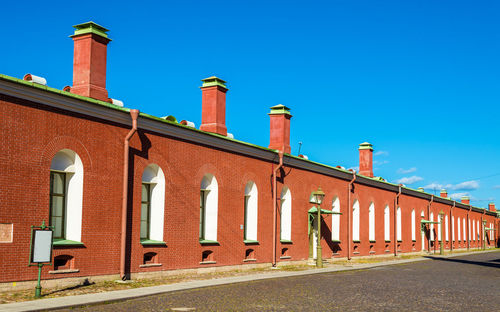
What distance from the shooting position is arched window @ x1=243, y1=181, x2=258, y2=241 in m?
25.1

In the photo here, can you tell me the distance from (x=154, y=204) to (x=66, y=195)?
3913 mm

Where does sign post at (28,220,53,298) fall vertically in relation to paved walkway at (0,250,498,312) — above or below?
above

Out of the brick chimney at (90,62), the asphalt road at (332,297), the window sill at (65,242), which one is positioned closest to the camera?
the asphalt road at (332,297)

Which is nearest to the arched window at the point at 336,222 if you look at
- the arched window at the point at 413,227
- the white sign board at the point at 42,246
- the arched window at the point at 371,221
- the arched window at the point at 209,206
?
the arched window at the point at 371,221

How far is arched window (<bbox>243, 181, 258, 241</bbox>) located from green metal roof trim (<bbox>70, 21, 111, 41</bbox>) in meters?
10.2

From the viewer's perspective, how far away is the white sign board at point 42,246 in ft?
43.1

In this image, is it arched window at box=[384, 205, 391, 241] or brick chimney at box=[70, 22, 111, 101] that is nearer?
brick chimney at box=[70, 22, 111, 101]

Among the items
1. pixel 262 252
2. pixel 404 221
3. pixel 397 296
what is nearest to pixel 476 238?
pixel 404 221

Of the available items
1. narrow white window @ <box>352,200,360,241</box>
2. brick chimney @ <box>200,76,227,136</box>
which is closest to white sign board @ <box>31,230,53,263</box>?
brick chimney @ <box>200,76,227,136</box>

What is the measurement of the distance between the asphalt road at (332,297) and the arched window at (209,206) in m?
3.59

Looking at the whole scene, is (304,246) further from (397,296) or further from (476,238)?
(476,238)

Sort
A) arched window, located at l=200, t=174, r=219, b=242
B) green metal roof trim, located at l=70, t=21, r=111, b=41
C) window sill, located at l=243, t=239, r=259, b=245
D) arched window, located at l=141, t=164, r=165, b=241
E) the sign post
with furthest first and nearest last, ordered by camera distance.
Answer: window sill, located at l=243, t=239, r=259, b=245 < arched window, located at l=200, t=174, r=219, b=242 < arched window, located at l=141, t=164, r=165, b=241 < green metal roof trim, located at l=70, t=21, r=111, b=41 < the sign post

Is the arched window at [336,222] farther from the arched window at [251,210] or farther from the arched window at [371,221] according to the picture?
the arched window at [251,210]

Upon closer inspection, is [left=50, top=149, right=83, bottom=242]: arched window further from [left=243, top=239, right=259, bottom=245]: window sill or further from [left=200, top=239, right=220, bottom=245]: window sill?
[left=243, top=239, right=259, bottom=245]: window sill
